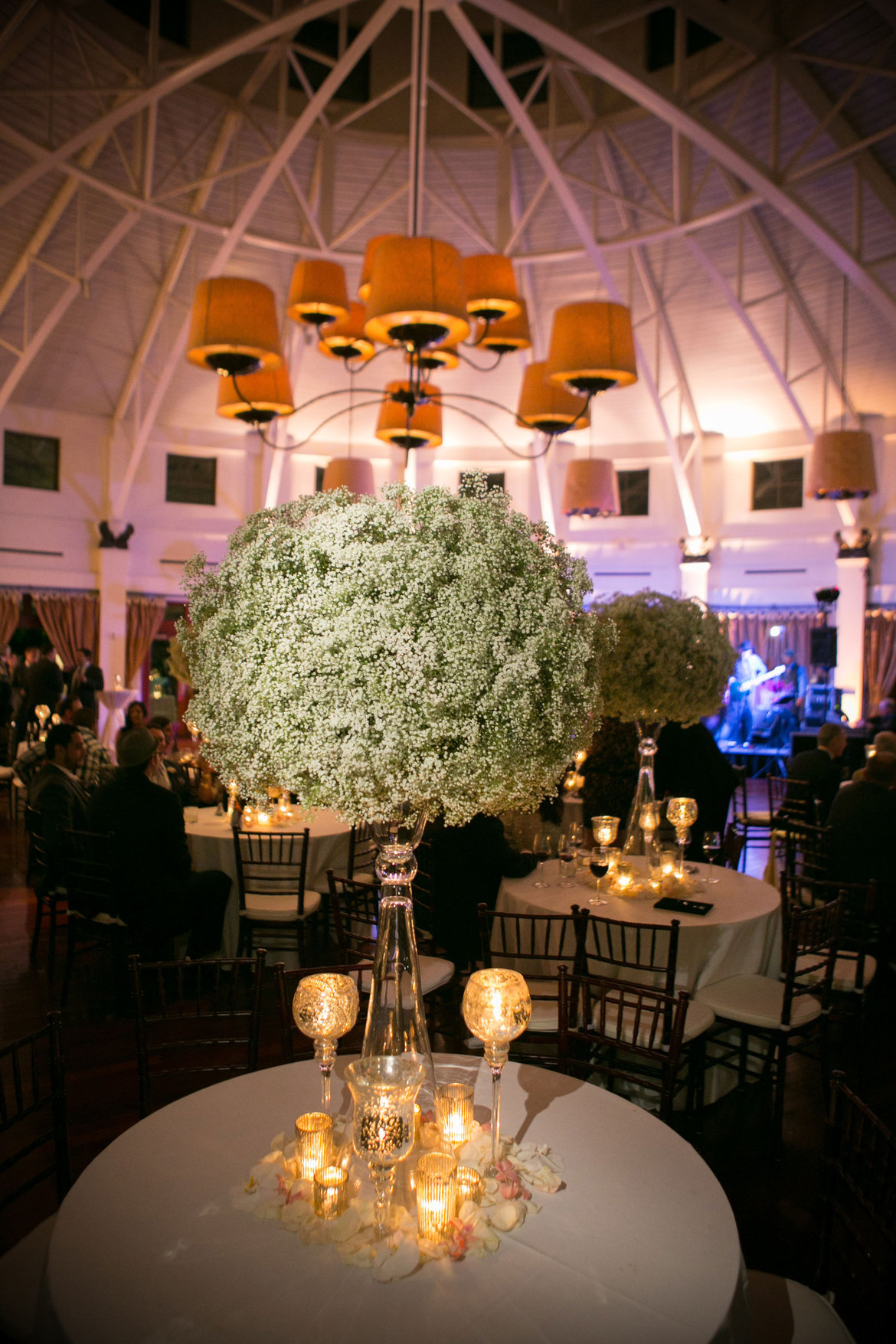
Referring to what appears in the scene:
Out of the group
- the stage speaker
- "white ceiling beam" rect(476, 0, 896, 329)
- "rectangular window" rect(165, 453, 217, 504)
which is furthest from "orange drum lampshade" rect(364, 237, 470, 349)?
"rectangular window" rect(165, 453, 217, 504)

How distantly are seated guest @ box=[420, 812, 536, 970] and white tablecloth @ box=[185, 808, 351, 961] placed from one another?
1.03 metres

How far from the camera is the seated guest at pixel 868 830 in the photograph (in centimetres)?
519

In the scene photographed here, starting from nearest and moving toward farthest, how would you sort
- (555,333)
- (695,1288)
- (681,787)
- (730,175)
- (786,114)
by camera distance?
(695,1288), (555,333), (681,787), (786,114), (730,175)

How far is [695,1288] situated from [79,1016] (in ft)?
13.8

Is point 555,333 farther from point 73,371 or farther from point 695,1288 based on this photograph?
point 73,371

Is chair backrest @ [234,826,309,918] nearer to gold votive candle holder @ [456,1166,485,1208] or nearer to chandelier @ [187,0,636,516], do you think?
chandelier @ [187,0,636,516]

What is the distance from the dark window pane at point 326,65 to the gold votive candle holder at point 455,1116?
41.8ft

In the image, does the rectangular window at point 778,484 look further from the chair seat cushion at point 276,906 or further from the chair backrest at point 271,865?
the chair seat cushion at point 276,906

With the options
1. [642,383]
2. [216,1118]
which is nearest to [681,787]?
[216,1118]

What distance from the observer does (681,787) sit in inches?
250

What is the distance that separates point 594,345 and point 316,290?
6.90ft

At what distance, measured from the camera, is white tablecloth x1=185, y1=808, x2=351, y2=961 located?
551 centimetres

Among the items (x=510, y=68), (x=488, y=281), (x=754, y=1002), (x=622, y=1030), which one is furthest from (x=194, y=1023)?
(x=510, y=68)

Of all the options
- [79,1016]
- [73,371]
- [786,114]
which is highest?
[786,114]
